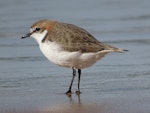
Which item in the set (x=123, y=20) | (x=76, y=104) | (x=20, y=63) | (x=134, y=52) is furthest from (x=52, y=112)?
(x=123, y=20)

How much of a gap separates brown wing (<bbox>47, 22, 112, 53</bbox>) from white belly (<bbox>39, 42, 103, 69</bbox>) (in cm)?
6

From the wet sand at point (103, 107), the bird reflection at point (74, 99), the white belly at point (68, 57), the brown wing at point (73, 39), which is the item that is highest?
the brown wing at point (73, 39)

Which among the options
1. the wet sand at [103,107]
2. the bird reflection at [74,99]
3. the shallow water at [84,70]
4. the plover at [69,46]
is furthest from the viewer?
the plover at [69,46]

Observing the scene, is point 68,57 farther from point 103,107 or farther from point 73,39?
point 103,107

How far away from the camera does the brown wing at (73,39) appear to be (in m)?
9.23

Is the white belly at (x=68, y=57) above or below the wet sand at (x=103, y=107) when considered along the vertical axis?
above

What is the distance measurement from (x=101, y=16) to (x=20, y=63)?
445cm

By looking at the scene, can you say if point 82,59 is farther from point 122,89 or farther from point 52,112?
point 52,112

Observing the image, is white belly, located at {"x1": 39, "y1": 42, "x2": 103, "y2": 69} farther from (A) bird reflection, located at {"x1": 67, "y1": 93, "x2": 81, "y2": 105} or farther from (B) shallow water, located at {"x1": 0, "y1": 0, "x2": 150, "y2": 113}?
(A) bird reflection, located at {"x1": 67, "y1": 93, "x2": 81, "y2": 105}

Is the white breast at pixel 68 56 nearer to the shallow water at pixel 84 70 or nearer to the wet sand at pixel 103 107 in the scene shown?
the shallow water at pixel 84 70

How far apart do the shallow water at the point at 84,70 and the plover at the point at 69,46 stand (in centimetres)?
41

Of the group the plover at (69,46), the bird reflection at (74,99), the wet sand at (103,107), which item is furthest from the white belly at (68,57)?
the wet sand at (103,107)

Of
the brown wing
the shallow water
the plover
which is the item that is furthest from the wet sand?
the brown wing

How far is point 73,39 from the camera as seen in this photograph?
940 cm
